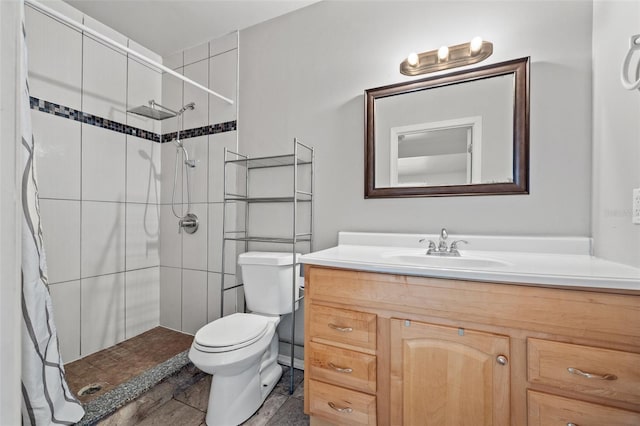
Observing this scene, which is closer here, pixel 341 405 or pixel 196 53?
pixel 341 405

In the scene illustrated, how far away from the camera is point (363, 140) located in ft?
5.56

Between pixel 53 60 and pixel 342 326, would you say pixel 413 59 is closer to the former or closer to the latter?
pixel 342 326

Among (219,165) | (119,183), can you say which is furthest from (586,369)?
(119,183)

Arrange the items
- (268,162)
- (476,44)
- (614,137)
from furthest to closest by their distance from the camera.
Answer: (268,162), (476,44), (614,137)

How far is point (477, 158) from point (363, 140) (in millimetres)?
632

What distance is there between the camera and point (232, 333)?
4.67 ft

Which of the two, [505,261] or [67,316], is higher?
[505,261]

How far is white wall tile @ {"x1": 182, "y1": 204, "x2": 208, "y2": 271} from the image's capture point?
2.24 meters

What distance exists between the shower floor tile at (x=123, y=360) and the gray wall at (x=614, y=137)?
8.19 ft

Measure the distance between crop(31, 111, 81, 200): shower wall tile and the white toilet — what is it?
1.31 meters

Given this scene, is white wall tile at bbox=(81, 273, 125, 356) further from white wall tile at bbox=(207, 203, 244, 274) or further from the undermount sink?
the undermount sink

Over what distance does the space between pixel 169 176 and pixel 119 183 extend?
37 cm

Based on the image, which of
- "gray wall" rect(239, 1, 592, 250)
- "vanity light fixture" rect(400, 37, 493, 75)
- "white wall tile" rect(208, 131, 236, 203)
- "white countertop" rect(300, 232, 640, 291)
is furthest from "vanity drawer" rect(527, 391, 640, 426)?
"white wall tile" rect(208, 131, 236, 203)

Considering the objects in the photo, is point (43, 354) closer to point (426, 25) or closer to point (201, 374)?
point (201, 374)
